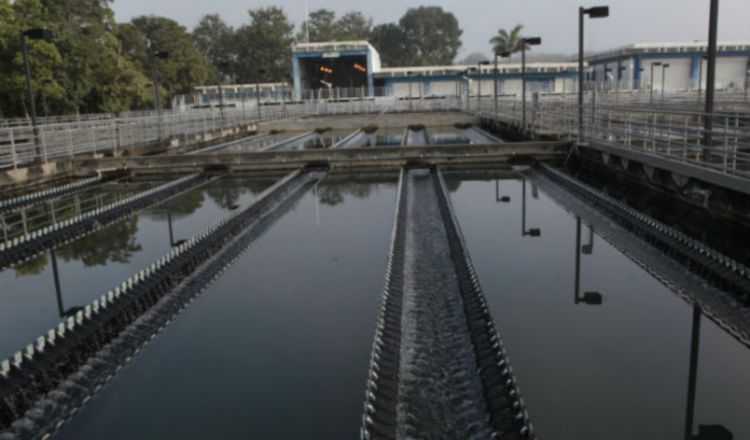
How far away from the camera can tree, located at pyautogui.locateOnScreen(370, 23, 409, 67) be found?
102m

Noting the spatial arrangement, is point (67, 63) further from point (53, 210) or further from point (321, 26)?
point (321, 26)

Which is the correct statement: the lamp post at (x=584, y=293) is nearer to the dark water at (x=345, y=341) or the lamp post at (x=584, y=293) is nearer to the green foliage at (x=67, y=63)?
the dark water at (x=345, y=341)

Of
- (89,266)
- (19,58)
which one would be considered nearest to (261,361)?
(89,266)

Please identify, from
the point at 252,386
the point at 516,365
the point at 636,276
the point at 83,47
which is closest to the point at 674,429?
the point at 516,365

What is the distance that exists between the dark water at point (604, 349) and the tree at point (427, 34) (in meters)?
95.7

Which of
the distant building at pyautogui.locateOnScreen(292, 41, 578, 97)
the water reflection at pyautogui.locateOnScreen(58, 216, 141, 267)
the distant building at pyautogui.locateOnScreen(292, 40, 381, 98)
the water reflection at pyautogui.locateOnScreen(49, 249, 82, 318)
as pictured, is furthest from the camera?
the distant building at pyautogui.locateOnScreen(292, 41, 578, 97)

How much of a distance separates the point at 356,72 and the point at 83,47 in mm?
Answer: 31603

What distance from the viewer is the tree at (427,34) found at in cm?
10081

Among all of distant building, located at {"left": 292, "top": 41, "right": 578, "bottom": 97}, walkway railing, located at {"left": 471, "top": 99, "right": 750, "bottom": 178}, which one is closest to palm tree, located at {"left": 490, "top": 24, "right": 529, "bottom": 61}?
distant building, located at {"left": 292, "top": 41, "right": 578, "bottom": 97}

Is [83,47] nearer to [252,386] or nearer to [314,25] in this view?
[252,386]

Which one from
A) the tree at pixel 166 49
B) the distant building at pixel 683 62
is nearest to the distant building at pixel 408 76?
the distant building at pixel 683 62

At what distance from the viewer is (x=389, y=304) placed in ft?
20.6

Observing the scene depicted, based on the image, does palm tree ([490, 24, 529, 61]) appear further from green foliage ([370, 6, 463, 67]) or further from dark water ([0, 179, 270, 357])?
dark water ([0, 179, 270, 357])

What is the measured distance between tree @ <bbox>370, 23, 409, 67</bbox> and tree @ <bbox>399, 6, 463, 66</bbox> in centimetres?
77
